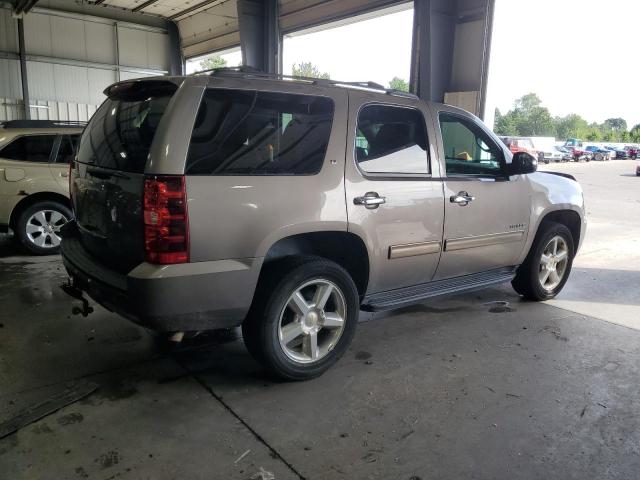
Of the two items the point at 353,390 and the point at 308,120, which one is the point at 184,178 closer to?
the point at 308,120

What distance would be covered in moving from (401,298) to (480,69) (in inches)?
295

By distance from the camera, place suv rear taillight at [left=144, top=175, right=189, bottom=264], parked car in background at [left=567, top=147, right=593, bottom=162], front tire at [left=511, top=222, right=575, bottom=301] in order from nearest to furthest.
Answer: suv rear taillight at [left=144, top=175, right=189, bottom=264]
front tire at [left=511, top=222, right=575, bottom=301]
parked car in background at [left=567, top=147, right=593, bottom=162]

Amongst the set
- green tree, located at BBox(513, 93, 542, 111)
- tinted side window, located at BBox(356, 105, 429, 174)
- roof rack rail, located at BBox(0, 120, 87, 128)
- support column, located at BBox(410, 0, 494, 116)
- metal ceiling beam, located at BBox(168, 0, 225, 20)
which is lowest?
tinted side window, located at BBox(356, 105, 429, 174)

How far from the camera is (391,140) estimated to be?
11.7 feet

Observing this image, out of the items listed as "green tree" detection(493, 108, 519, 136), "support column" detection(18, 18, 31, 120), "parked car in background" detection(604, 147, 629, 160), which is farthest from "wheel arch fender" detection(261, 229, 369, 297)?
"green tree" detection(493, 108, 519, 136)

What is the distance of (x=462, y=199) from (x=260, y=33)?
11.9 metres

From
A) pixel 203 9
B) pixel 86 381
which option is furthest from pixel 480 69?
pixel 203 9

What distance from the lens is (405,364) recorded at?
354 centimetres

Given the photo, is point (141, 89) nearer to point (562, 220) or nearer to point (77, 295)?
point (77, 295)

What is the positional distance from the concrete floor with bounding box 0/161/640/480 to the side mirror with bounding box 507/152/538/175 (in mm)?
1324

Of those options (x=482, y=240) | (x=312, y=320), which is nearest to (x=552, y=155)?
(x=482, y=240)

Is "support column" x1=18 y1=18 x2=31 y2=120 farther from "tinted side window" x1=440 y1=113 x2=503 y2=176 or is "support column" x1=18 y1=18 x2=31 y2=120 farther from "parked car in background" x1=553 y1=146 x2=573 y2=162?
"parked car in background" x1=553 y1=146 x2=573 y2=162

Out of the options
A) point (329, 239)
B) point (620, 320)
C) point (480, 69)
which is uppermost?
point (480, 69)

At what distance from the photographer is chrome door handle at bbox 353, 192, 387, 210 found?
3.24 m
